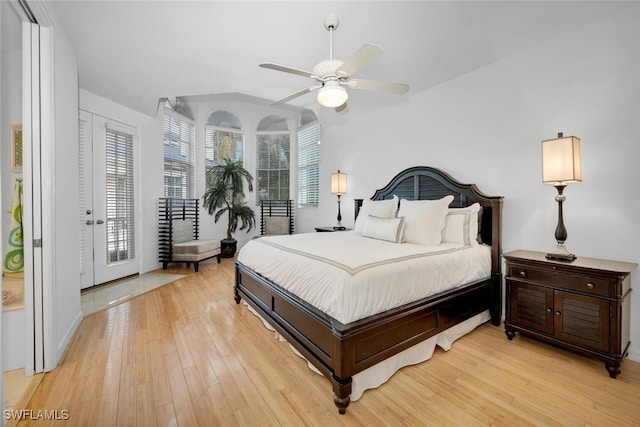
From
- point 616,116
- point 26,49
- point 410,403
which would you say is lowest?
point 410,403

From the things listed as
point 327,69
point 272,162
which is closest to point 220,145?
point 272,162

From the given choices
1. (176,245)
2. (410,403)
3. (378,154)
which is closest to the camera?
(410,403)

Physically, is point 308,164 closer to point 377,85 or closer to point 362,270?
point 377,85

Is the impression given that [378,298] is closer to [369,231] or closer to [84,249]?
[369,231]

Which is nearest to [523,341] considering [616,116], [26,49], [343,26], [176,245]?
[616,116]

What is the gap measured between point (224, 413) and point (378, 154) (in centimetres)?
389

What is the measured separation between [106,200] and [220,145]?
9.43ft

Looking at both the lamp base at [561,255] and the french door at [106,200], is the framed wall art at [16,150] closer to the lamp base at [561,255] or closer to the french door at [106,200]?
the french door at [106,200]

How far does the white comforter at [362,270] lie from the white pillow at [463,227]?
0.14m

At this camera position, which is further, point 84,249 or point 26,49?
point 84,249

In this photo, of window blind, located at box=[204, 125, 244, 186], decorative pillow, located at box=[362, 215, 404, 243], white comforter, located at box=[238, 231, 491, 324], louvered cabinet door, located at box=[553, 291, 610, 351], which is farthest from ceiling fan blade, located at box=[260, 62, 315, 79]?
window blind, located at box=[204, 125, 244, 186]

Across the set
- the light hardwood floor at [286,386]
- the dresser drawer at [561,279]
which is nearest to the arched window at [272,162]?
the light hardwood floor at [286,386]

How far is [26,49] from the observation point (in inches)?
80.1

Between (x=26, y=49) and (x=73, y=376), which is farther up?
(x=26, y=49)
